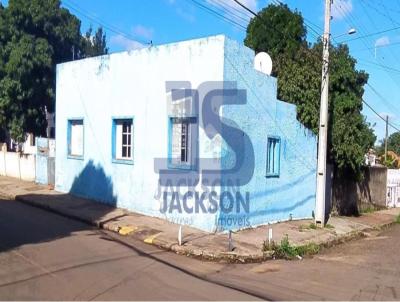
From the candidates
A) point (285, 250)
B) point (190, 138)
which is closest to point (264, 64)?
point (190, 138)

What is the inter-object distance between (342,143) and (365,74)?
3.17 m

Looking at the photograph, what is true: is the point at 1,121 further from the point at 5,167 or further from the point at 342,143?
the point at 342,143

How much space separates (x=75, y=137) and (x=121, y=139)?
281 centimetres

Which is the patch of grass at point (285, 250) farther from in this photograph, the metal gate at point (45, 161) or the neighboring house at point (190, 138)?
the metal gate at point (45, 161)

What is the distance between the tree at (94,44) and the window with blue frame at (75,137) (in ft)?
42.4

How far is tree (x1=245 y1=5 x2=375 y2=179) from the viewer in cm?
1537

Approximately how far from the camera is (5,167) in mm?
23031

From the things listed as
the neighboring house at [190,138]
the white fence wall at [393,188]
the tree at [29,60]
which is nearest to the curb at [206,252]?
the neighboring house at [190,138]

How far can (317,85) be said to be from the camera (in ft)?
50.5

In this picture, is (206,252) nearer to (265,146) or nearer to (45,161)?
(265,146)

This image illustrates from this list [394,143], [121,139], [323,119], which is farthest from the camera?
[394,143]

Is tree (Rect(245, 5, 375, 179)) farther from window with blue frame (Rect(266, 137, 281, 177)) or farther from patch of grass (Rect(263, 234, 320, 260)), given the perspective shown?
patch of grass (Rect(263, 234, 320, 260))

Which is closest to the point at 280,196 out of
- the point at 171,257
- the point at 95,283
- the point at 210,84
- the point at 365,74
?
the point at 210,84

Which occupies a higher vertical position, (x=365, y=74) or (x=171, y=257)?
(x=365, y=74)
